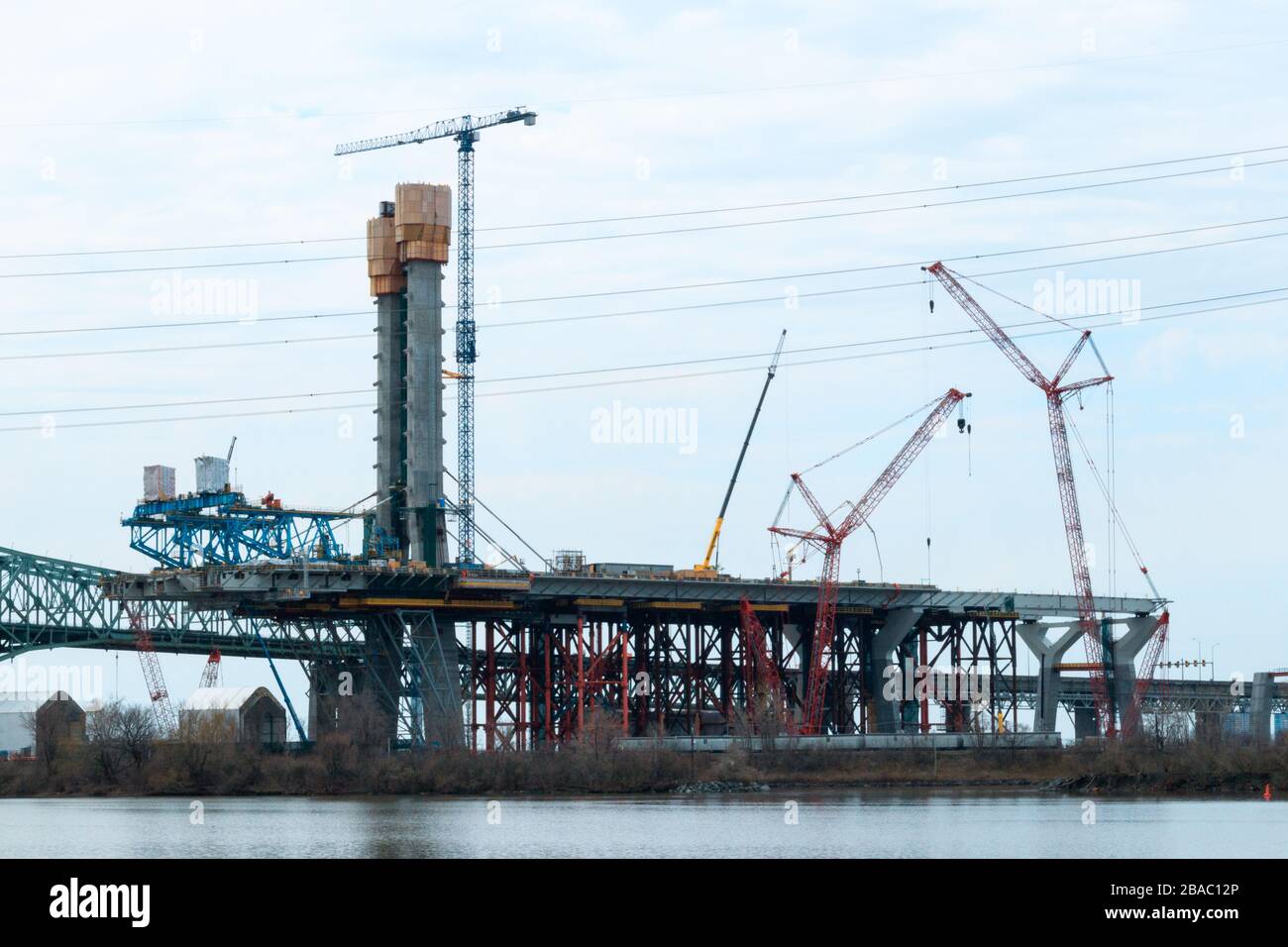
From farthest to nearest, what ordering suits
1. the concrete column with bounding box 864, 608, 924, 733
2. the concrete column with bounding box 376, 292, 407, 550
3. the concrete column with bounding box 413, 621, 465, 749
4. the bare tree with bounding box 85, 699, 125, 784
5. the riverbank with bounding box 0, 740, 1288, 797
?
the concrete column with bounding box 864, 608, 924, 733 < the concrete column with bounding box 376, 292, 407, 550 < the concrete column with bounding box 413, 621, 465, 749 < the bare tree with bounding box 85, 699, 125, 784 < the riverbank with bounding box 0, 740, 1288, 797

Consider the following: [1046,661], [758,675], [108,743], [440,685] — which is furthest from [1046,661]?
[108,743]

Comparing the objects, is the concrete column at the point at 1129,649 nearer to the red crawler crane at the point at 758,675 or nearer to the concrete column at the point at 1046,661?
the concrete column at the point at 1046,661

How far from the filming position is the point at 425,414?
551 ft

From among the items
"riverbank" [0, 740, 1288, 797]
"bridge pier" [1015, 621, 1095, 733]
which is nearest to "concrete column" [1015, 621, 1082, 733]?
"bridge pier" [1015, 621, 1095, 733]

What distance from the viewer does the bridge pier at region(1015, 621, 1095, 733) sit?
7347 inches

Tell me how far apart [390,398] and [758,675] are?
44.2m

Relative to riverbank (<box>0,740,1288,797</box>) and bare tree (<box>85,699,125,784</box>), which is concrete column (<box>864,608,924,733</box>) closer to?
riverbank (<box>0,740,1288,797</box>)

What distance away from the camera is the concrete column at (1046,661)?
186 meters

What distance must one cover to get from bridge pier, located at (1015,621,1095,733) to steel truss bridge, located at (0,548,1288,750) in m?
2.16

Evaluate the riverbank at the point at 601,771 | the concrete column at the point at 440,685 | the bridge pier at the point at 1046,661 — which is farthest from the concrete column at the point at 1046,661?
the concrete column at the point at 440,685
